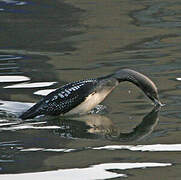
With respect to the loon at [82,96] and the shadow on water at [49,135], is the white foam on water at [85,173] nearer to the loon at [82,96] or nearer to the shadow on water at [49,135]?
the shadow on water at [49,135]

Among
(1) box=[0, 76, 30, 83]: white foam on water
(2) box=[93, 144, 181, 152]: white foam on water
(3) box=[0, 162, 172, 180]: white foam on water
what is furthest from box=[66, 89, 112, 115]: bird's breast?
(3) box=[0, 162, 172, 180]: white foam on water

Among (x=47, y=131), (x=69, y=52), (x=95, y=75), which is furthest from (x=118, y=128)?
(x=69, y=52)

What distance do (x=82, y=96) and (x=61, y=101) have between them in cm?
27

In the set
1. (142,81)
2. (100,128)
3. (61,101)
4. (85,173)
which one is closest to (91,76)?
(142,81)

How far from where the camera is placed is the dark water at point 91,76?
8.66 m

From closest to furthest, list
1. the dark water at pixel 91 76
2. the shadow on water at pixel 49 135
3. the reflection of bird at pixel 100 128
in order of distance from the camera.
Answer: the dark water at pixel 91 76 < the shadow on water at pixel 49 135 < the reflection of bird at pixel 100 128

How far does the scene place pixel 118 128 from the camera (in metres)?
10.0

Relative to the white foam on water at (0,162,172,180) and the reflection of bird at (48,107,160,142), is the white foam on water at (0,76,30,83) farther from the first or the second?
the white foam on water at (0,162,172,180)

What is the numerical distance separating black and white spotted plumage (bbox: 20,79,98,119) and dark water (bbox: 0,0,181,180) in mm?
131

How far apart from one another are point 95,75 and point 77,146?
3545mm

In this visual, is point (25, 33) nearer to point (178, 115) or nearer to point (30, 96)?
point (30, 96)

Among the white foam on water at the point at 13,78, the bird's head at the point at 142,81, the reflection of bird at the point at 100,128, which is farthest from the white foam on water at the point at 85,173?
the white foam on water at the point at 13,78

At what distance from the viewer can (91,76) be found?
12.7 metres

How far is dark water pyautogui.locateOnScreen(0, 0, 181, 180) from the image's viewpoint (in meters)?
8.66
